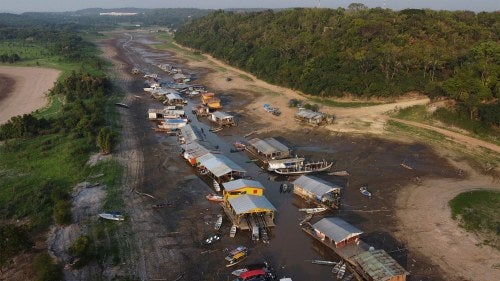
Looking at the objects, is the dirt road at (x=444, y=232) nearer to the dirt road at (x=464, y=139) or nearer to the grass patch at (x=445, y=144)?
the grass patch at (x=445, y=144)

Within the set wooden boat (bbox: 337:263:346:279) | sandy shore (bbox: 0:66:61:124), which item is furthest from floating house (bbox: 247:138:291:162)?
sandy shore (bbox: 0:66:61:124)

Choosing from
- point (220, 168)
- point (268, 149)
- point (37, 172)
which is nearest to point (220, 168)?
point (220, 168)

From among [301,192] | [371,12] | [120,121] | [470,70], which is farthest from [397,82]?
[120,121]

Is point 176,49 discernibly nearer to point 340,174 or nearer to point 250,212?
point 340,174

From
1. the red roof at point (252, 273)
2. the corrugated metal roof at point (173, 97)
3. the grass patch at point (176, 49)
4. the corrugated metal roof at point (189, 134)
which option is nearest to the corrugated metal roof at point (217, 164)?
the corrugated metal roof at point (189, 134)

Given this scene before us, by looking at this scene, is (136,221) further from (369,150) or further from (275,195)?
(369,150)
